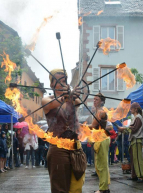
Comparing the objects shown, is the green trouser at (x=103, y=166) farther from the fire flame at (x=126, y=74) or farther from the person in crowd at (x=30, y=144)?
the person in crowd at (x=30, y=144)

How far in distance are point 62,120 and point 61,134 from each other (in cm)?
15

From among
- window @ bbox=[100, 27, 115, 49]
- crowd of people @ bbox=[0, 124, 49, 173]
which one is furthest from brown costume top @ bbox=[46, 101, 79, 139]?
window @ bbox=[100, 27, 115, 49]

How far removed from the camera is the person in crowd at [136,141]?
9047 mm

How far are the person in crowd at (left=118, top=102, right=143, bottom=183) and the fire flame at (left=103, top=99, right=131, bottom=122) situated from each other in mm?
3195

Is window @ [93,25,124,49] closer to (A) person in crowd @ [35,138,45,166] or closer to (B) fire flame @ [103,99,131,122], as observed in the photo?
(A) person in crowd @ [35,138,45,166]

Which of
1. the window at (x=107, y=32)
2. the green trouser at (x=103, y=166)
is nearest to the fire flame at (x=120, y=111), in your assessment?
the green trouser at (x=103, y=166)

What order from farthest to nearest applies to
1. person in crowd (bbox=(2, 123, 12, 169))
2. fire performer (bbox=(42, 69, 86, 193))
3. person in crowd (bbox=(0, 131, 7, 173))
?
person in crowd (bbox=(2, 123, 12, 169)) → person in crowd (bbox=(0, 131, 7, 173)) → fire performer (bbox=(42, 69, 86, 193))

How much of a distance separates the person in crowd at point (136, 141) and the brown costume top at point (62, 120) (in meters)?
4.88

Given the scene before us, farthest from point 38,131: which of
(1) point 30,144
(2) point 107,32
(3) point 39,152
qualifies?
(2) point 107,32

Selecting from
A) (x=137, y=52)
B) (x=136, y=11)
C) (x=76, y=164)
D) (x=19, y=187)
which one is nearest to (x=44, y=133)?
(x=76, y=164)

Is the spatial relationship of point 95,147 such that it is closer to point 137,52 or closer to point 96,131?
point 96,131

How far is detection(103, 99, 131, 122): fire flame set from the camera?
496 cm

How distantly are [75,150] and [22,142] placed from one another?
1300cm

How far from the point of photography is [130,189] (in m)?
7.73
